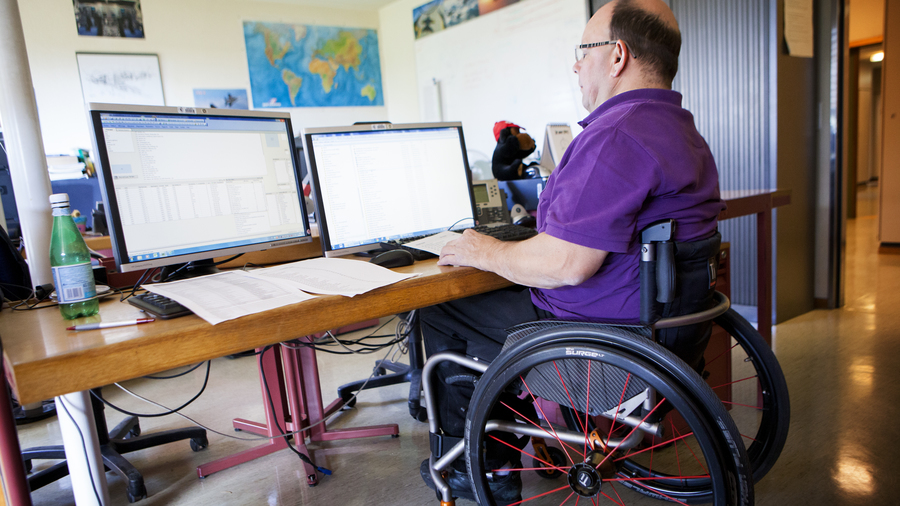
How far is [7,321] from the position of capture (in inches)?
40.0

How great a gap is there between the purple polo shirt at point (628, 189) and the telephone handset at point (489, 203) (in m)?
0.95

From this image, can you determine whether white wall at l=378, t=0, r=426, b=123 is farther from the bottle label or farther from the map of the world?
the bottle label

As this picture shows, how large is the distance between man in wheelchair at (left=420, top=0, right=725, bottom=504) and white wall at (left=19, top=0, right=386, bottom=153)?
429 cm

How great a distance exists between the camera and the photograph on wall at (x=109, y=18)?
14.0ft

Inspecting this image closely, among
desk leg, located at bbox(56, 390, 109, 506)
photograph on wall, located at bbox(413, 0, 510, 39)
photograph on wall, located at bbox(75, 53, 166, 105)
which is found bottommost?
desk leg, located at bbox(56, 390, 109, 506)

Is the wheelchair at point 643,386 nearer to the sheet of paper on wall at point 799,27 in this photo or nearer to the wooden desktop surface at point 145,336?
the wooden desktop surface at point 145,336

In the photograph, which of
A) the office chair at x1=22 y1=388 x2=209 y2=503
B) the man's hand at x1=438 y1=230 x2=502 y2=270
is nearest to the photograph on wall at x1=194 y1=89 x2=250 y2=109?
the office chair at x1=22 y1=388 x2=209 y2=503

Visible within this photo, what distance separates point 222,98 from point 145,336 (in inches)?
184

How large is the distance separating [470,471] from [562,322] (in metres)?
0.34

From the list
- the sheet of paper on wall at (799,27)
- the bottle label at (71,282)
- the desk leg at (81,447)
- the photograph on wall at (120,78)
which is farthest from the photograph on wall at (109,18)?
the sheet of paper on wall at (799,27)

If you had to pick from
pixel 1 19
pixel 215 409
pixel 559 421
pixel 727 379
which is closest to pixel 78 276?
pixel 1 19

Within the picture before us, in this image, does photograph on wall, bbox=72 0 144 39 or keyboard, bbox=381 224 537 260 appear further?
photograph on wall, bbox=72 0 144 39

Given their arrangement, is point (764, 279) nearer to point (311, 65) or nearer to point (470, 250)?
point (470, 250)

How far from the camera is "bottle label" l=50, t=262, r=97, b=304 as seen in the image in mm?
923
